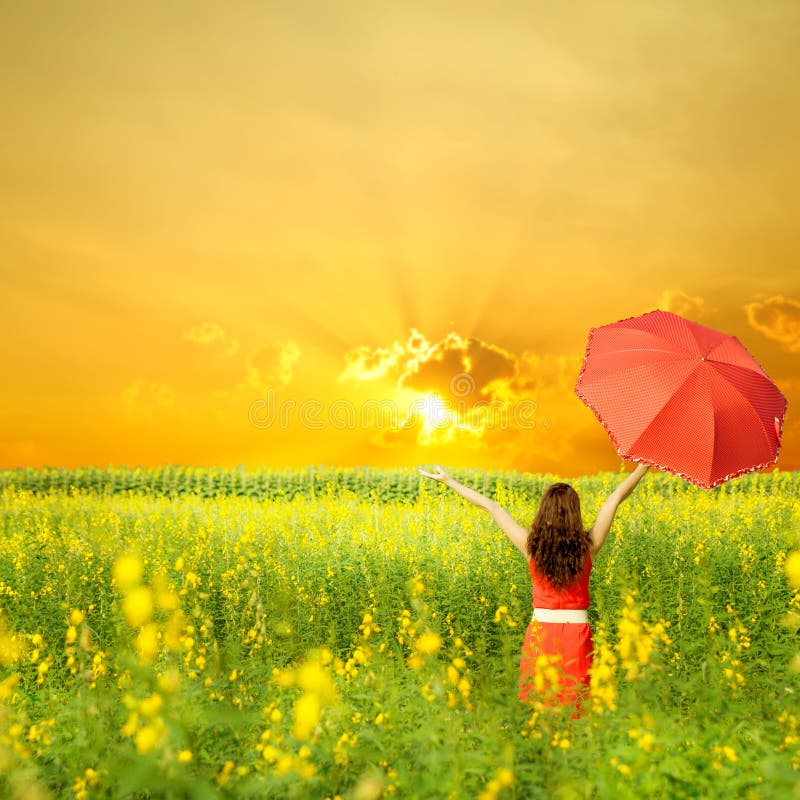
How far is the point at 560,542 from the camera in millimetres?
4797

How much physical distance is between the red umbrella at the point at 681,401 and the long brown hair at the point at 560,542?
657 millimetres

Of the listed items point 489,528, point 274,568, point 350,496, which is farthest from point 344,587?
point 350,496

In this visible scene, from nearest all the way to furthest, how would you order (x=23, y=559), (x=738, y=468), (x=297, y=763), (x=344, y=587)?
(x=297, y=763) → (x=738, y=468) → (x=344, y=587) → (x=23, y=559)

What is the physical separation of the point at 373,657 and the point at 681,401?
2.75 m

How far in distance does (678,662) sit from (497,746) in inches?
159

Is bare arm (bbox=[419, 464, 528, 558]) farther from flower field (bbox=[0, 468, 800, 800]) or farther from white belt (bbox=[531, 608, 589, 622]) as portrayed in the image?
flower field (bbox=[0, 468, 800, 800])

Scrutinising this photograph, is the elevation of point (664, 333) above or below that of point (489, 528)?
above

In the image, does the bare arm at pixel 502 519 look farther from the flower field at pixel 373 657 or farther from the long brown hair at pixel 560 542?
the flower field at pixel 373 657

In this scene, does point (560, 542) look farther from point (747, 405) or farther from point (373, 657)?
point (747, 405)

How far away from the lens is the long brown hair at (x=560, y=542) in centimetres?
479

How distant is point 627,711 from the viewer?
338 centimetres

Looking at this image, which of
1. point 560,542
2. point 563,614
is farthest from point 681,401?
point 563,614

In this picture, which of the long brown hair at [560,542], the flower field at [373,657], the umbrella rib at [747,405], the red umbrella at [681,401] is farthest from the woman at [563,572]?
the umbrella rib at [747,405]

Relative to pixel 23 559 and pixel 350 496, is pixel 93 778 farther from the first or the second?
pixel 350 496
